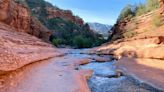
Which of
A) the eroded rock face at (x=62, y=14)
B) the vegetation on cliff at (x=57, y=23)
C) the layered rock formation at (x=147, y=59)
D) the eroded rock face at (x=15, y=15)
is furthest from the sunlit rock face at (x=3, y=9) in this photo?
the eroded rock face at (x=62, y=14)

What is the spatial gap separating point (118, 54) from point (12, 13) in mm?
15011

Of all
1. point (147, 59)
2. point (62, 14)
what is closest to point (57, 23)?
point (62, 14)

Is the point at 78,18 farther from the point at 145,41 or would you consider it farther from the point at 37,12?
the point at 145,41

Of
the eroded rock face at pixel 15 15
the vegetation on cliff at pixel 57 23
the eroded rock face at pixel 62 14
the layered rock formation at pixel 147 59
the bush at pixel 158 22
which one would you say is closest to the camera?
the layered rock formation at pixel 147 59

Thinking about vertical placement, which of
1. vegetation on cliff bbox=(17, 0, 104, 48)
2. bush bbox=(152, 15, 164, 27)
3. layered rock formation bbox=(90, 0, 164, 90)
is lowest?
layered rock formation bbox=(90, 0, 164, 90)

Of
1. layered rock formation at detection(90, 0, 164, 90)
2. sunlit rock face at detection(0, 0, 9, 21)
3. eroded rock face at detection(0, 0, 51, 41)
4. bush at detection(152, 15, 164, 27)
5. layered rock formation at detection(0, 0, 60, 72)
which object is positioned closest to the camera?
layered rock formation at detection(0, 0, 60, 72)

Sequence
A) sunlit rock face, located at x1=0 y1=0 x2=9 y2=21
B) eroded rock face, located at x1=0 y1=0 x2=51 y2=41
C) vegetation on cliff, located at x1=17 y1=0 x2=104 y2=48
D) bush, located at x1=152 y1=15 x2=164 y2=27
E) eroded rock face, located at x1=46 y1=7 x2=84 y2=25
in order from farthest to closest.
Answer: eroded rock face, located at x1=46 y1=7 x2=84 y2=25, vegetation on cliff, located at x1=17 y1=0 x2=104 y2=48, bush, located at x1=152 y1=15 x2=164 y2=27, eroded rock face, located at x1=0 y1=0 x2=51 y2=41, sunlit rock face, located at x1=0 y1=0 x2=9 y2=21

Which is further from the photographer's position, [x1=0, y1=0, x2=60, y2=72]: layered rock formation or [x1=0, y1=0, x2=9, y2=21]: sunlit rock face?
[x1=0, y1=0, x2=9, y2=21]: sunlit rock face

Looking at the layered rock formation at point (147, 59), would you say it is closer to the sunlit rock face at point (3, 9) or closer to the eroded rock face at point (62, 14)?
the sunlit rock face at point (3, 9)

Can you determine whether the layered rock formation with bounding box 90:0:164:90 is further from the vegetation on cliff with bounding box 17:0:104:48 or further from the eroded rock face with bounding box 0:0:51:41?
the vegetation on cliff with bounding box 17:0:104:48

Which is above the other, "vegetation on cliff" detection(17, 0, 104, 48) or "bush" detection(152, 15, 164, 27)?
"vegetation on cliff" detection(17, 0, 104, 48)

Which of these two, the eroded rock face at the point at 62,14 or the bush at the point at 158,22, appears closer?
the bush at the point at 158,22

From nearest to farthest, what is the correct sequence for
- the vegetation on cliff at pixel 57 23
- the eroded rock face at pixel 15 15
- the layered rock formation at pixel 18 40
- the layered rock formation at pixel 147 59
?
1. the layered rock formation at pixel 18 40
2. the layered rock formation at pixel 147 59
3. the eroded rock face at pixel 15 15
4. the vegetation on cliff at pixel 57 23

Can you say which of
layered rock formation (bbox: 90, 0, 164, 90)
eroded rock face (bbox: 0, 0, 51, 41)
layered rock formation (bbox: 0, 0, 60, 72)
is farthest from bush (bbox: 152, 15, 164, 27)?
eroded rock face (bbox: 0, 0, 51, 41)
